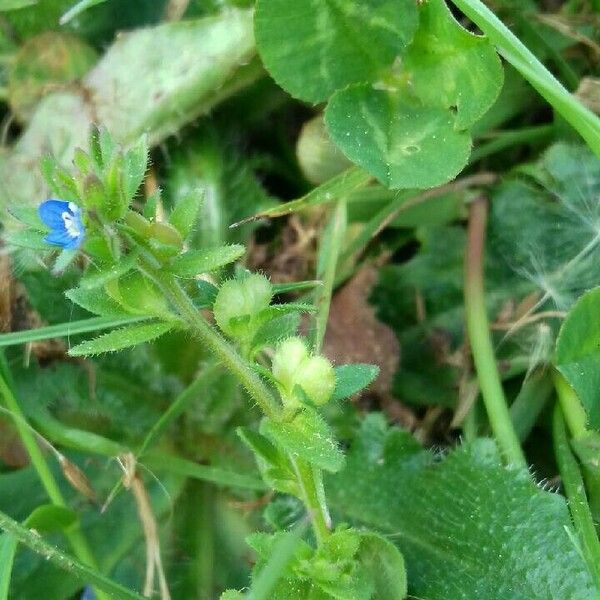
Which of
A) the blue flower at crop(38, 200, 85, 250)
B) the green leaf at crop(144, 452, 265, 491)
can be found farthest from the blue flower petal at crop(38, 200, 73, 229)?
the green leaf at crop(144, 452, 265, 491)

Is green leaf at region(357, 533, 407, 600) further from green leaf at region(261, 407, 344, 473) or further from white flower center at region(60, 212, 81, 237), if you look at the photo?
white flower center at region(60, 212, 81, 237)

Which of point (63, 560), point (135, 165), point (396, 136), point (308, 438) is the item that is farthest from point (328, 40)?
point (63, 560)

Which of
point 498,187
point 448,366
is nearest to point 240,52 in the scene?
point 498,187

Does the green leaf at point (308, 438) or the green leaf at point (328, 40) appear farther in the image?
the green leaf at point (328, 40)

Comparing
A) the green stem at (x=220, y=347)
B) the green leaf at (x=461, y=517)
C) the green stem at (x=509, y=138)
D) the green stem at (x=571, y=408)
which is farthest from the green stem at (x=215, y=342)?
the green stem at (x=509, y=138)

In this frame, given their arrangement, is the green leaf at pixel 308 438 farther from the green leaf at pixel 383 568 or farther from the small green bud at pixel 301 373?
the green leaf at pixel 383 568

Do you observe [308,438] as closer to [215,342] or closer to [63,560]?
[215,342]

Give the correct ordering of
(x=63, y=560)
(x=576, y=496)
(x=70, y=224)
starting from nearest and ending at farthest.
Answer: (x=70, y=224) < (x=63, y=560) < (x=576, y=496)
